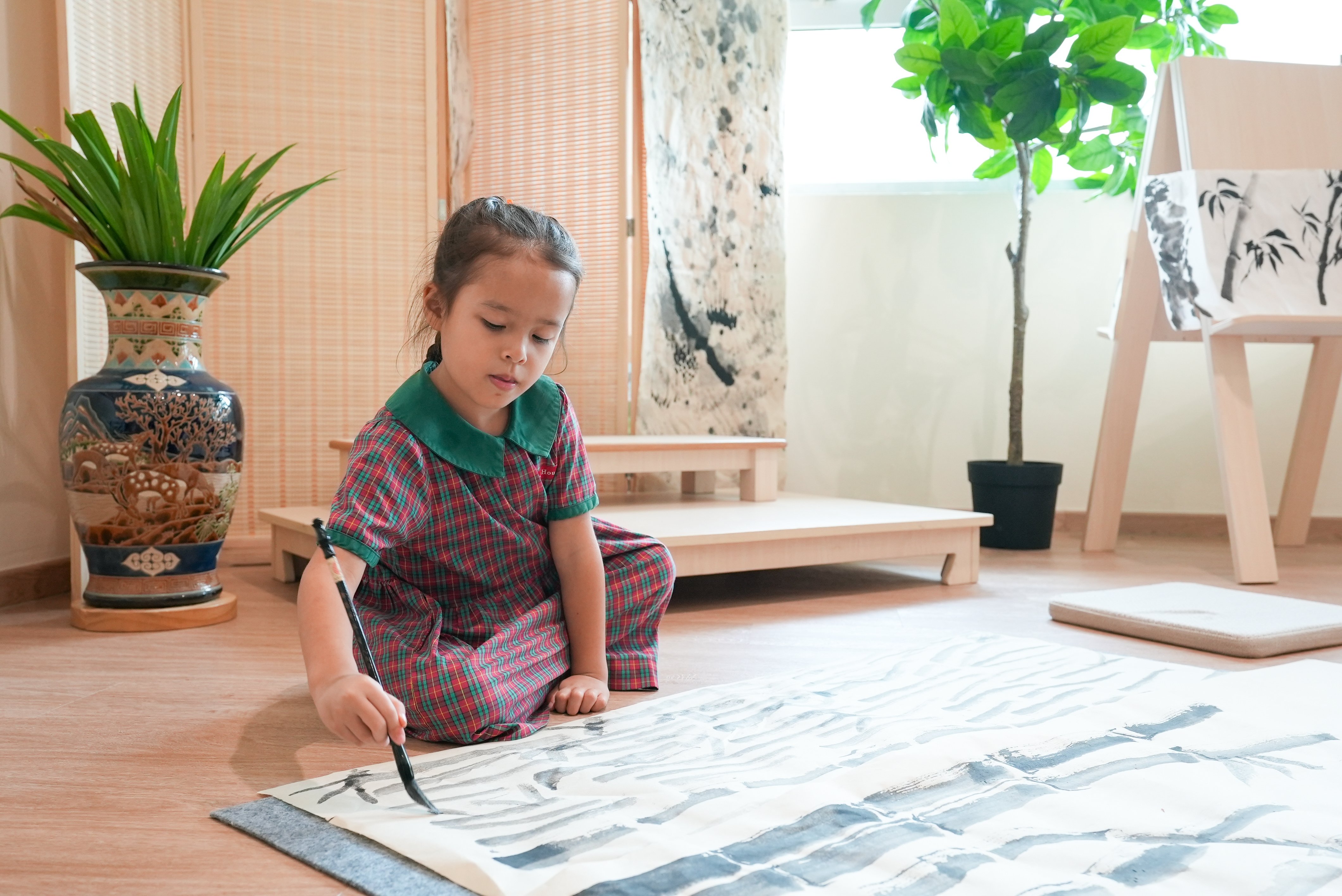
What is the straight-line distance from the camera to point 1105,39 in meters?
2.41

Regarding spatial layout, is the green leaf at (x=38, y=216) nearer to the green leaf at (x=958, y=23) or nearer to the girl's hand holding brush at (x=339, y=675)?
the girl's hand holding brush at (x=339, y=675)

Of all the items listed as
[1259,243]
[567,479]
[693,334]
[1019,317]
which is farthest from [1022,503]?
[567,479]

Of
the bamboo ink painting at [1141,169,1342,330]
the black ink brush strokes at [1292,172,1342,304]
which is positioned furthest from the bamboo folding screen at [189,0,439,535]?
the black ink brush strokes at [1292,172,1342,304]

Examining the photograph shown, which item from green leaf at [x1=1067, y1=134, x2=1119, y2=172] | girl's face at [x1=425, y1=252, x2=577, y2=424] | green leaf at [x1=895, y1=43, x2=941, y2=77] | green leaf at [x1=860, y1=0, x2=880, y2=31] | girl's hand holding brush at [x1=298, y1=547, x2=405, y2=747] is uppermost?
green leaf at [x1=860, y1=0, x2=880, y2=31]

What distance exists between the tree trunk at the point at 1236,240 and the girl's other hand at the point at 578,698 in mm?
1579

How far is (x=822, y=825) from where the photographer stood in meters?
0.81

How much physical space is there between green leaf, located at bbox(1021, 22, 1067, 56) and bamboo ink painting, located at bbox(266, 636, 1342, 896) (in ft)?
5.49

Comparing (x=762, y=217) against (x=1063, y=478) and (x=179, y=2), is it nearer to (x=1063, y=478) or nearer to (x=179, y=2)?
(x=1063, y=478)

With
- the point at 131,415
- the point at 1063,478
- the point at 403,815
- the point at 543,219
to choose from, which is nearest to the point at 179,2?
the point at 131,415

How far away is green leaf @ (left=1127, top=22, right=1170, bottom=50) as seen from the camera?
2.58 meters

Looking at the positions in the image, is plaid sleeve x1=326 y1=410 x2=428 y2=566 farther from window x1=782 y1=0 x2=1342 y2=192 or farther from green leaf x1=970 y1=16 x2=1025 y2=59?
window x1=782 y1=0 x2=1342 y2=192

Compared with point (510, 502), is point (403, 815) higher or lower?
lower

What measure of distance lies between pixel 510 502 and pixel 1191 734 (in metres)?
0.76

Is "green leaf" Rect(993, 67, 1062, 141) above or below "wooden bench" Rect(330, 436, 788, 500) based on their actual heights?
above
